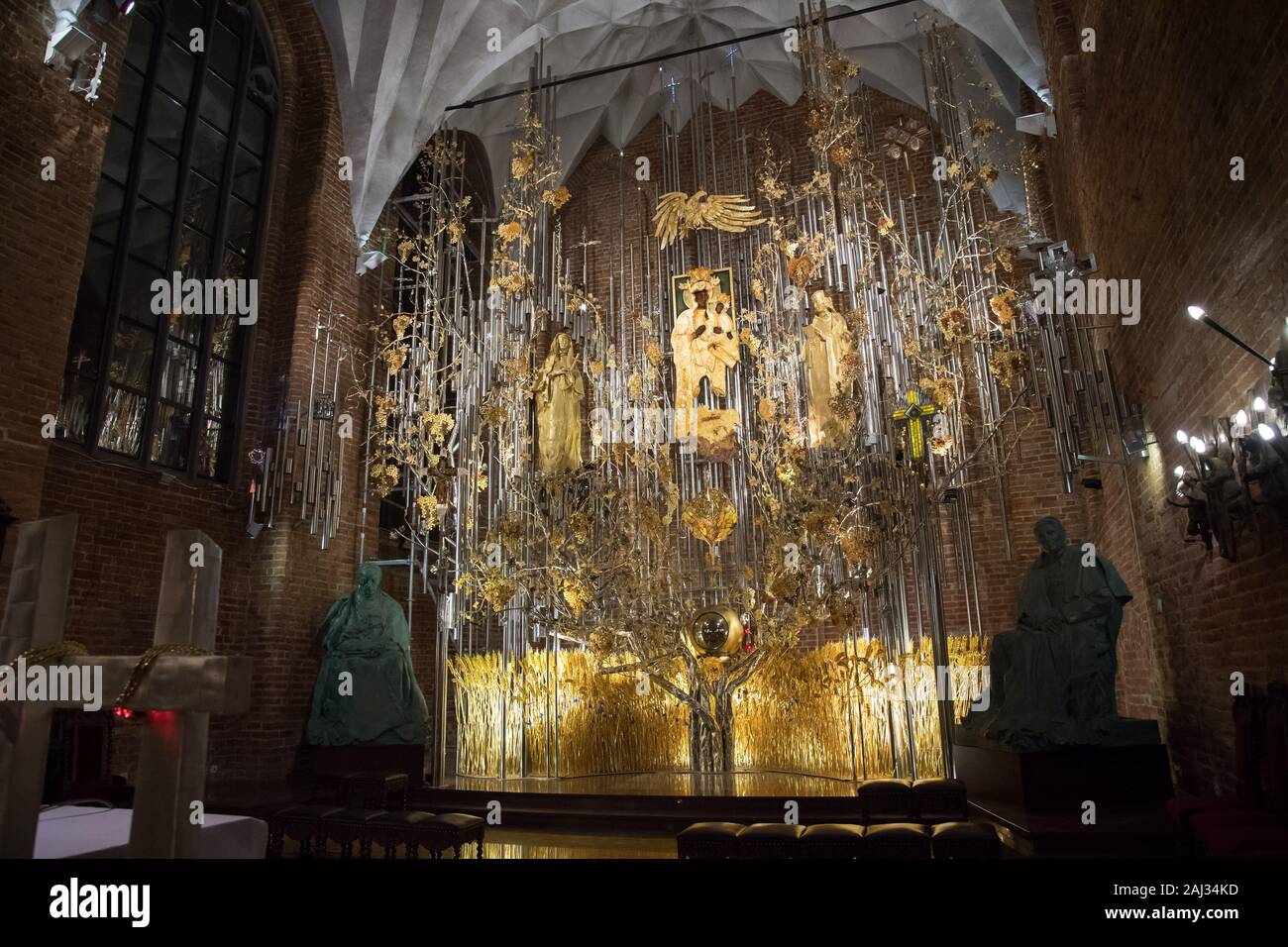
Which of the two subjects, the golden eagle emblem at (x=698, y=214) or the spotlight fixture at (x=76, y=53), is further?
the golden eagle emblem at (x=698, y=214)

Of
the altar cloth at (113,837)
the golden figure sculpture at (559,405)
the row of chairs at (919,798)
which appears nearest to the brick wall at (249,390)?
the golden figure sculpture at (559,405)

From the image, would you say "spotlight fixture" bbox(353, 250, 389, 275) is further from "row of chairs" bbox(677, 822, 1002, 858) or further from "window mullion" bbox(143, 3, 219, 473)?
"row of chairs" bbox(677, 822, 1002, 858)

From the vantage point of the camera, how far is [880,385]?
7746 mm

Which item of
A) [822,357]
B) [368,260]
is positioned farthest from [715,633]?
[368,260]

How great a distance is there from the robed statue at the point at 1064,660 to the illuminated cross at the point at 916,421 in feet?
5.40

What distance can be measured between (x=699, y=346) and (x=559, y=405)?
218 cm

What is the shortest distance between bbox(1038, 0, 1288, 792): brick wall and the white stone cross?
186 inches

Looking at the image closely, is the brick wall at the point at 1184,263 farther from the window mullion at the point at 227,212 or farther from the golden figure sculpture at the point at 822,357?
the window mullion at the point at 227,212

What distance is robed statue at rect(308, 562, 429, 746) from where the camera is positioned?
8.22 m

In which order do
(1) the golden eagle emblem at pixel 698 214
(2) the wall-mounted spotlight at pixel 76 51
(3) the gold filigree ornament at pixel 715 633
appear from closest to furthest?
(2) the wall-mounted spotlight at pixel 76 51 < (3) the gold filigree ornament at pixel 715 633 < (1) the golden eagle emblem at pixel 698 214

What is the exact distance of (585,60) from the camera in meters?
14.0

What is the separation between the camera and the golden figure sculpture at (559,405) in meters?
10.4

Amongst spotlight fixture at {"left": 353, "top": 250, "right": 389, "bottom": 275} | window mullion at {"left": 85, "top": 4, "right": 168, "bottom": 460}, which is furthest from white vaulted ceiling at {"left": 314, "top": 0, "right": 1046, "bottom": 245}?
window mullion at {"left": 85, "top": 4, "right": 168, "bottom": 460}

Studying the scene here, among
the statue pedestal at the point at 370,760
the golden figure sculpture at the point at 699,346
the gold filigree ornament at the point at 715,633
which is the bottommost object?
the statue pedestal at the point at 370,760
